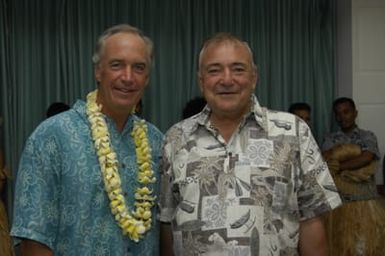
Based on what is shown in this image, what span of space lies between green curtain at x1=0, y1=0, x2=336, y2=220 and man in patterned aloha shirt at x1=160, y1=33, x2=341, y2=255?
3.60 metres

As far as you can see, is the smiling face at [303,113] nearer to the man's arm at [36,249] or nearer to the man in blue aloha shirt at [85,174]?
the man in blue aloha shirt at [85,174]

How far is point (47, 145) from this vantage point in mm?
2121

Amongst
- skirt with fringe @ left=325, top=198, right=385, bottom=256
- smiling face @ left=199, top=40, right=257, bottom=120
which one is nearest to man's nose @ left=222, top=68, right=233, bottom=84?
smiling face @ left=199, top=40, right=257, bottom=120

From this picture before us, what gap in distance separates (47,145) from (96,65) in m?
0.33

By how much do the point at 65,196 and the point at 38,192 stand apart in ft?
0.29

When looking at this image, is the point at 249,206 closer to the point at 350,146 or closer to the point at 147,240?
the point at 147,240

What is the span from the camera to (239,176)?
7.19ft

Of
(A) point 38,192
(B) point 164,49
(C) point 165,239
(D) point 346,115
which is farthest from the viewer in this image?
(B) point 164,49

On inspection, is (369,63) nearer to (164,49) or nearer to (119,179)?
(164,49)

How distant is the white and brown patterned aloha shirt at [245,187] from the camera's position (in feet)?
7.11

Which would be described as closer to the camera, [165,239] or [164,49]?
[165,239]

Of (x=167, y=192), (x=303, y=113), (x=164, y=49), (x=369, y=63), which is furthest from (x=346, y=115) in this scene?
(x=167, y=192)

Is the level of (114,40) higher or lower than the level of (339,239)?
higher

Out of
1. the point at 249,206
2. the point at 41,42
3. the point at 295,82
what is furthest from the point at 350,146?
→ the point at 249,206
